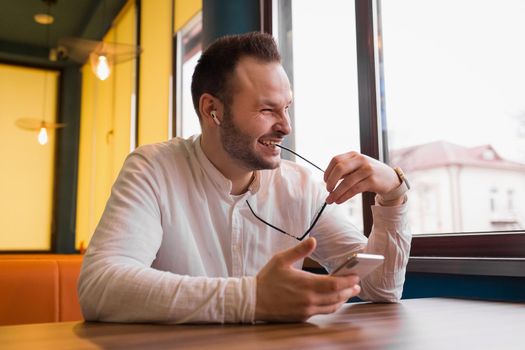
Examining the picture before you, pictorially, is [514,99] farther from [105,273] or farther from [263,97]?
[105,273]

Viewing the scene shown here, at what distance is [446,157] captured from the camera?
6.66ft

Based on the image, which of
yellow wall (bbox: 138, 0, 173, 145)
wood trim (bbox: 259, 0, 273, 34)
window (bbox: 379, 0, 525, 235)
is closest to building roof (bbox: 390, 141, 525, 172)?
window (bbox: 379, 0, 525, 235)

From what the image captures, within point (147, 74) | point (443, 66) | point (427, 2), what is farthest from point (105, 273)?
point (147, 74)

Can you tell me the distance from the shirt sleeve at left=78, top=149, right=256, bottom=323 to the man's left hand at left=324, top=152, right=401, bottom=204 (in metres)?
0.43

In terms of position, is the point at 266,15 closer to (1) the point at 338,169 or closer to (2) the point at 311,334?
(1) the point at 338,169

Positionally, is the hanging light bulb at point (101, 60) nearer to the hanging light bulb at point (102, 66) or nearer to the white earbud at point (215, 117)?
the hanging light bulb at point (102, 66)

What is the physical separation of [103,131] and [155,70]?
2.27 meters

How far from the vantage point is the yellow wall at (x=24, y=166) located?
7363 millimetres

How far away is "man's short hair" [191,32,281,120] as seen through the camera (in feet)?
5.32

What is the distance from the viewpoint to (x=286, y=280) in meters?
0.95

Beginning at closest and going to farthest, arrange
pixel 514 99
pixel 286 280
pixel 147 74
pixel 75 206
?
pixel 286 280, pixel 514 99, pixel 147 74, pixel 75 206

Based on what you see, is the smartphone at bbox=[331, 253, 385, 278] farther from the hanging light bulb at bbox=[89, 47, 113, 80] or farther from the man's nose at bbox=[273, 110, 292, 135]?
the hanging light bulb at bbox=[89, 47, 113, 80]

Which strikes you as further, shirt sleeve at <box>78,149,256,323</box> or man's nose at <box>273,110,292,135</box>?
man's nose at <box>273,110,292,135</box>

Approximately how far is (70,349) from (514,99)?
1.62 meters
